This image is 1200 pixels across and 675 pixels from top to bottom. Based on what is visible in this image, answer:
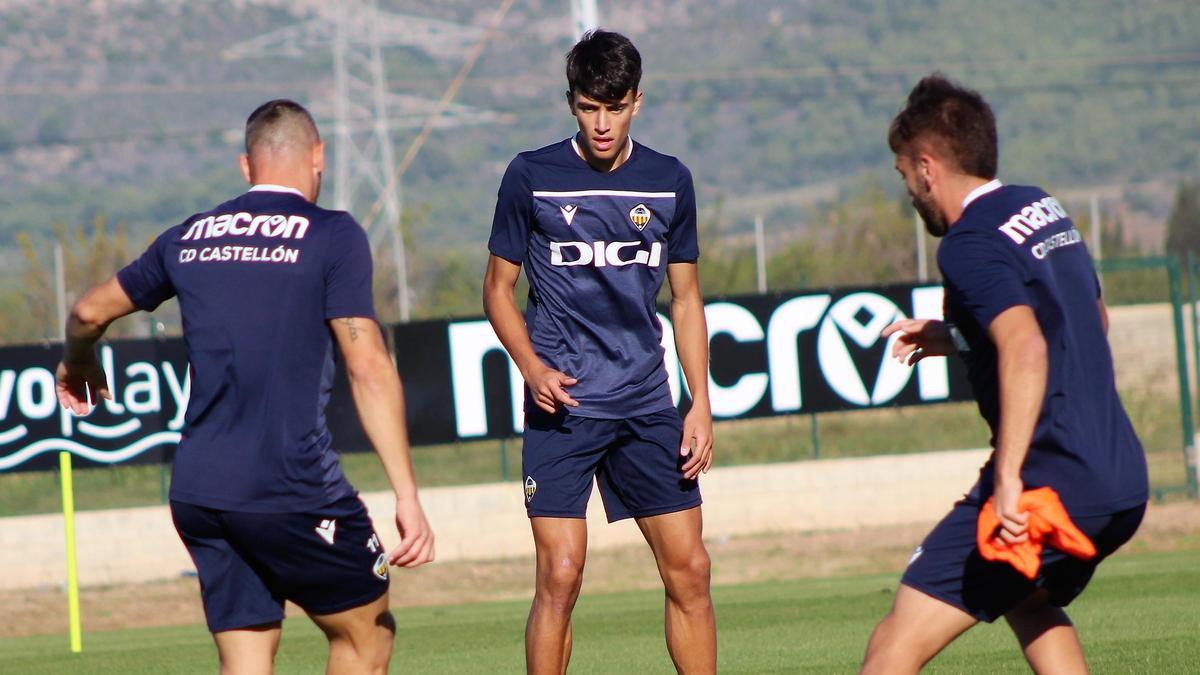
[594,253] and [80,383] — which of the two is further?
[594,253]

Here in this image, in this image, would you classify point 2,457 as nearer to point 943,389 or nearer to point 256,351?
point 943,389

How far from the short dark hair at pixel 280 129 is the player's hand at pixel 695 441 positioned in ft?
6.09

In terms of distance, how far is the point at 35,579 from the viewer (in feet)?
52.1

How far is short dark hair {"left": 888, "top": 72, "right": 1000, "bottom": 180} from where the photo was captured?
4965 mm

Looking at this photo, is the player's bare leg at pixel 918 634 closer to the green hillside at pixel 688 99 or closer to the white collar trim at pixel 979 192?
the white collar trim at pixel 979 192

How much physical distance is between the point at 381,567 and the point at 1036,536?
6.49ft

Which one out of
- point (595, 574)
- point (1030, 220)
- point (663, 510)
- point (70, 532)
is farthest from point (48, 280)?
point (1030, 220)

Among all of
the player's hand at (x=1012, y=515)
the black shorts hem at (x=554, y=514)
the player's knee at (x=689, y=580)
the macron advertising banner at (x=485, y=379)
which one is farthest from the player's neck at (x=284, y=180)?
the macron advertising banner at (x=485, y=379)

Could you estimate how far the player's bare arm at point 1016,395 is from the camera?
15.3ft

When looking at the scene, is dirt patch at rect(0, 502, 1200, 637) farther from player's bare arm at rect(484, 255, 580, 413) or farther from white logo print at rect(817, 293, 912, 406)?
player's bare arm at rect(484, 255, 580, 413)

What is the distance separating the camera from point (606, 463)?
6355 millimetres

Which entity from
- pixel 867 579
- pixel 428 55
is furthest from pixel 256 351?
pixel 428 55

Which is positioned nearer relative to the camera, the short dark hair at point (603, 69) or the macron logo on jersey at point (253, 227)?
the macron logo on jersey at point (253, 227)

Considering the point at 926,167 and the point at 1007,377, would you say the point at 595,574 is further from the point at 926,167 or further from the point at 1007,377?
the point at 1007,377
